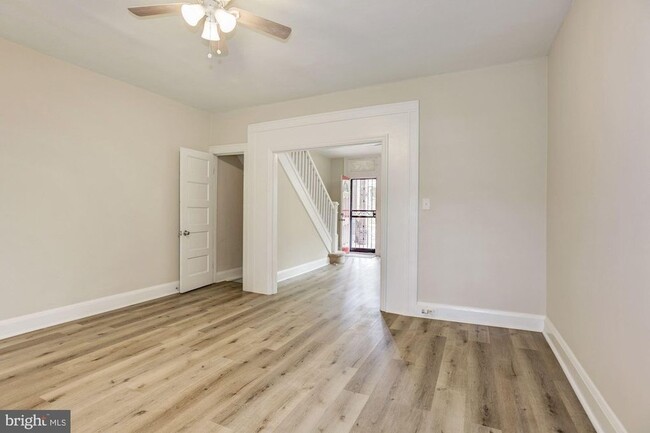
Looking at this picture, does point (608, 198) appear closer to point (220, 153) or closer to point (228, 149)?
point (228, 149)

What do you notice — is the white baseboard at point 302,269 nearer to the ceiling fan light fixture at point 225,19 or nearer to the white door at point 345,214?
the white door at point 345,214

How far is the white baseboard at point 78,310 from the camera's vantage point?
2.99 metres

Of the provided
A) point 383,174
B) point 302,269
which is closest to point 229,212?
point 302,269

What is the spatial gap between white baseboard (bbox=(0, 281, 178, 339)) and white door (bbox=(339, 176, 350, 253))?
5499mm

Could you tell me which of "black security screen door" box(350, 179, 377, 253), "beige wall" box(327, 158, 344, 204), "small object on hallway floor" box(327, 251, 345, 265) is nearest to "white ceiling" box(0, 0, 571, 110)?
"small object on hallway floor" box(327, 251, 345, 265)

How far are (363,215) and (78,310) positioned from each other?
24.1ft

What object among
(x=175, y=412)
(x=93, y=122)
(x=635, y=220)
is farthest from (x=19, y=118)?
(x=635, y=220)

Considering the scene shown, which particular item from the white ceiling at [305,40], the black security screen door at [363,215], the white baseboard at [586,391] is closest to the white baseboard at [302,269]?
the black security screen door at [363,215]

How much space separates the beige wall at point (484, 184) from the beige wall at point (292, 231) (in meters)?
2.55

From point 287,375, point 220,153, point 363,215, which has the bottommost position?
point 287,375

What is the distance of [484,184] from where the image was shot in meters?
3.38

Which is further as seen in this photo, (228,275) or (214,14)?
(228,275)

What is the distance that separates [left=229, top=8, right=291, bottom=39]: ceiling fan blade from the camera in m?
2.07

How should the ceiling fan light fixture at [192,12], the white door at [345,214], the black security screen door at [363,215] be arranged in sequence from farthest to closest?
the black security screen door at [363,215] → the white door at [345,214] → the ceiling fan light fixture at [192,12]
